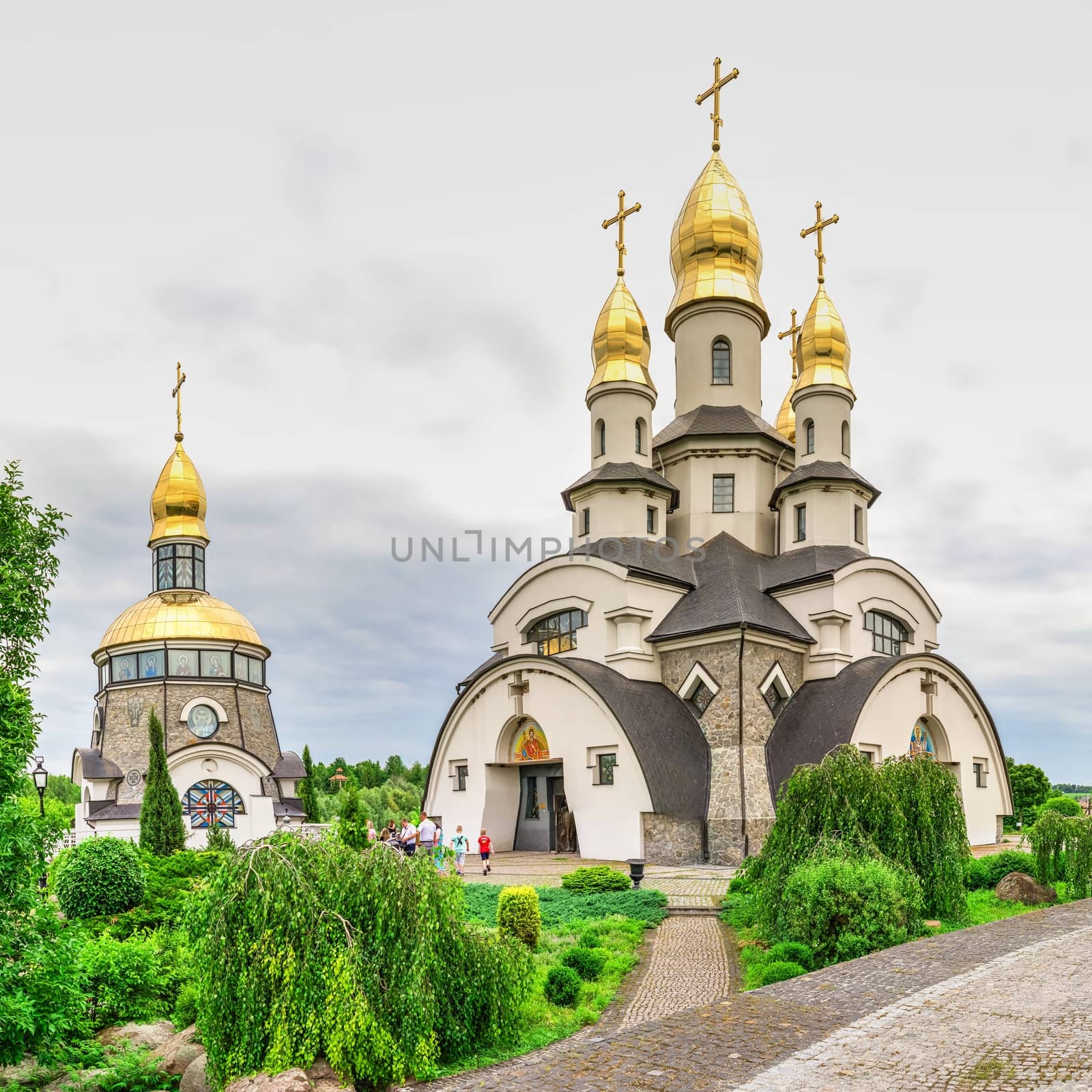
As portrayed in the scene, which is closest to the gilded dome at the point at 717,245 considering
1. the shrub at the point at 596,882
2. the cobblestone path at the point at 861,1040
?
the shrub at the point at 596,882

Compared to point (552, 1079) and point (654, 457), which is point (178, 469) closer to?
point (654, 457)

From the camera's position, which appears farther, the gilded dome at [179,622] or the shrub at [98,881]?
the gilded dome at [179,622]

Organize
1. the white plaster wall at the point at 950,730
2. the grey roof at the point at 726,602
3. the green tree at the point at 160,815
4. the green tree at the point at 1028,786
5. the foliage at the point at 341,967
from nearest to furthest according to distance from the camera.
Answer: the foliage at the point at 341,967, the green tree at the point at 160,815, the white plaster wall at the point at 950,730, the grey roof at the point at 726,602, the green tree at the point at 1028,786

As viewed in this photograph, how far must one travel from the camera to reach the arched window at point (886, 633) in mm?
29016

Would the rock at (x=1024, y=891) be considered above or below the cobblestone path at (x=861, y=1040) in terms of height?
below

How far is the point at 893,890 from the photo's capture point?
1229 cm

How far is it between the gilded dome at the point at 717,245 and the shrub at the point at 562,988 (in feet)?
81.0

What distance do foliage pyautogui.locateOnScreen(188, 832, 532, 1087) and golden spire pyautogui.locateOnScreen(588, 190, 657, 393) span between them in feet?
76.6

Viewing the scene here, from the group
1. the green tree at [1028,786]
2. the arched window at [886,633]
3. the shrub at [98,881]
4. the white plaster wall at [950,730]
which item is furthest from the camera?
the green tree at [1028,786]

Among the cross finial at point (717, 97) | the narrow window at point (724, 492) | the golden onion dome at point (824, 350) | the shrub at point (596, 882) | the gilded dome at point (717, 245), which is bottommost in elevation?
the shrub at point (596, 882)

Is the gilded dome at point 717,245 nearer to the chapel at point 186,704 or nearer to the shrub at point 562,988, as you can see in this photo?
the chapel at point 186,704

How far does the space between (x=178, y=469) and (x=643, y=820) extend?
24715 millimetres

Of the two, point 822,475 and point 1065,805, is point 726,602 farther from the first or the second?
point 1065,805

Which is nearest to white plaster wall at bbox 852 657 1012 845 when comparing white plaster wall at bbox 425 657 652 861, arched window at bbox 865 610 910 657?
arched window at bbox 865 610 910 657
